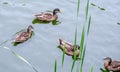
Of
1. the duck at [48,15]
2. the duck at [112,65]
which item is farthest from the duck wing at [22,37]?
the duck at [112,65]

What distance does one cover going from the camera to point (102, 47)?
22.6 ft

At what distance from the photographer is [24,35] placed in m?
6.93

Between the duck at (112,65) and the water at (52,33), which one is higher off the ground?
the water at (52,33)

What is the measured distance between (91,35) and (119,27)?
2.81 feet

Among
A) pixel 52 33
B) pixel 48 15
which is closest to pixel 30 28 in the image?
pixel 52 33

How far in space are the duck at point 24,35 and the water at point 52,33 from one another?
0.10 meters

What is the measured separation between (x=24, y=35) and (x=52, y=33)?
0.65m

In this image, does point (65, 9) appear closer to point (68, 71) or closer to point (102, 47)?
point (102, 47)

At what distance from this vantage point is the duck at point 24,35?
6749mm

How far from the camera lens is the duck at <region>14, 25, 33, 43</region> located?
6.75 meters

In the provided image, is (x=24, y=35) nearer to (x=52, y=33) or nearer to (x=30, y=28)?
(x=30, y=28)

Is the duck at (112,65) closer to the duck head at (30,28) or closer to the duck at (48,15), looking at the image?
the duck head at (30,28)

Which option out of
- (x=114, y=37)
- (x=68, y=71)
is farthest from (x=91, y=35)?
(x=68, y=71)

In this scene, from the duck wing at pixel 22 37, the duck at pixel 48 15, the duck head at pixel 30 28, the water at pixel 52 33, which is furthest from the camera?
the duck at pixel 48 15
